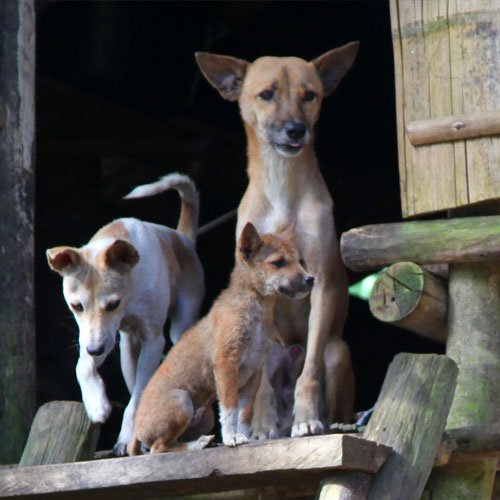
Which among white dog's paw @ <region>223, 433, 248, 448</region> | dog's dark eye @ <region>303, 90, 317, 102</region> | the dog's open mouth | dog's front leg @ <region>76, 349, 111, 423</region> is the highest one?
dog's dark eye @ <region>303, 90, 317, 102</region>

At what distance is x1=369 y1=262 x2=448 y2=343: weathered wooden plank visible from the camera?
6.86 metres

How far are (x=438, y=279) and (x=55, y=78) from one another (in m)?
3.65

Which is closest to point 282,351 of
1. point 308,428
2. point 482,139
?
point 308,428

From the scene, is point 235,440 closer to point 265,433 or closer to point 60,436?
point 60,436

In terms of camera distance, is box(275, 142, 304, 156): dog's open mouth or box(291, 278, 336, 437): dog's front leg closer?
box(291, 278, 336, 437): dog's front leg

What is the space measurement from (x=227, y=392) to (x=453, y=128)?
168 cm

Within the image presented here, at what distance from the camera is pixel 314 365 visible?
717 centimetres

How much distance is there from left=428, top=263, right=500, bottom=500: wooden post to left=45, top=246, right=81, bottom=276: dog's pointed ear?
69.9 inches

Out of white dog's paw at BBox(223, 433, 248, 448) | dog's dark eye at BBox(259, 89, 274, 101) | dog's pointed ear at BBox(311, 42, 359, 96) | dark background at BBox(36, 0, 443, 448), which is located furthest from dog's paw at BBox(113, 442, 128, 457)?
dark background at BBox(36, 0, 443, 448)

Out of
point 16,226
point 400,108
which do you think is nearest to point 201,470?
point 16,226

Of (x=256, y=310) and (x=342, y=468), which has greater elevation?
(x=256, y=310)

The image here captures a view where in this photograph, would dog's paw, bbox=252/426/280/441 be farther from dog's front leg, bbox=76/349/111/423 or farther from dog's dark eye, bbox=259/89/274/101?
dog's dark eye, bbox=259/89/274/101

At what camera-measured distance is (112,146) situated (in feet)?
35.7

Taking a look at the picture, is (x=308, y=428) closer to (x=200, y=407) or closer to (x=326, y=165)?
(x=200, y=407)
